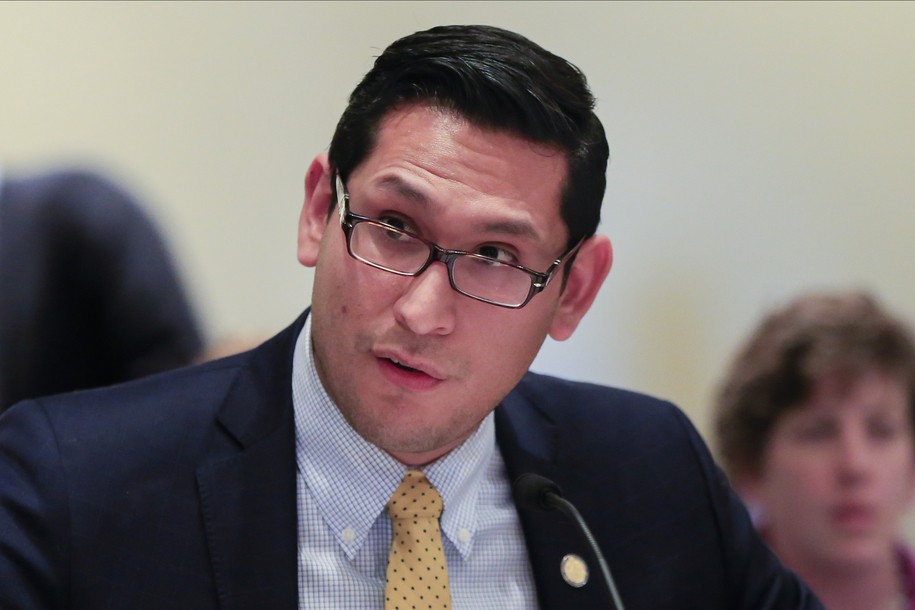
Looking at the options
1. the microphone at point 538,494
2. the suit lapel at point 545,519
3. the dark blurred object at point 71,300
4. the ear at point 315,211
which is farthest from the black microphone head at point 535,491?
the dark blurred object at point 71,300

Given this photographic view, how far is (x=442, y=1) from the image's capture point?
263cm

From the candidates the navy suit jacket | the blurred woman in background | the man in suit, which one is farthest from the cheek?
the man in suit

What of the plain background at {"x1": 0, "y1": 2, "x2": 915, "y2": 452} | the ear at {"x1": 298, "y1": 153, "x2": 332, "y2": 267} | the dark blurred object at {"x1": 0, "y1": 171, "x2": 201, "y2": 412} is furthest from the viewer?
the plain background at {"x1": 0, "y1": 2, "x2": 915, "y2": 452}

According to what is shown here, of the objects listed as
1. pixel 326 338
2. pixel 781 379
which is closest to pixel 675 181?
pixel 781 379

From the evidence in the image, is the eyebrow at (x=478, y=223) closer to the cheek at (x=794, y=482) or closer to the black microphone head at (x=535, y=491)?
the black microphone head at (x=535, y=491)

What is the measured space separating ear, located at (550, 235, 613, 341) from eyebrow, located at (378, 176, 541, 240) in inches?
9.8

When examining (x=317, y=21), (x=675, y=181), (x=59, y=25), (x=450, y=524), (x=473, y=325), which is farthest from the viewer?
(x=675, y=181)

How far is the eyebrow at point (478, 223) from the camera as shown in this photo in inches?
62.8

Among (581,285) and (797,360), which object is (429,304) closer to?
(581,285)

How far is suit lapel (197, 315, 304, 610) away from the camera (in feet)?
5.25

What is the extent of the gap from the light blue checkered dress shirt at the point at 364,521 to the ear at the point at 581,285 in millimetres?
238

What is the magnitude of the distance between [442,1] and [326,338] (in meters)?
1.26

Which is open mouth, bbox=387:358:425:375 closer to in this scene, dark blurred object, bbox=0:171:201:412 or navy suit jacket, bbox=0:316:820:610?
navy suit jacket, bbox=0:316:820:610

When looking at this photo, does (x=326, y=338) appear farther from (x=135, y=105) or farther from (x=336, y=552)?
(x=135, y=105)
